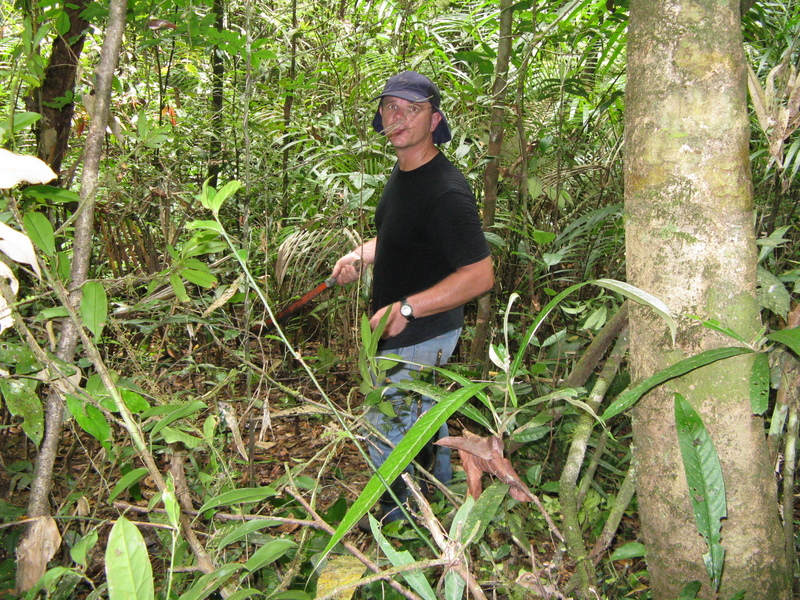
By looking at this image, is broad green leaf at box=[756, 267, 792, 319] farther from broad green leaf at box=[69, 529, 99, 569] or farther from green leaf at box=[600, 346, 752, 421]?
broad green leaf at box=[69, 529, 99, 569]

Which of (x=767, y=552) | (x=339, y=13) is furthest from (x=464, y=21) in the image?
(x=767, y=552)

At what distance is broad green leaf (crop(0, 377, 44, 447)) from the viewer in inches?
40.8

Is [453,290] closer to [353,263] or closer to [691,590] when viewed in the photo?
[353,263]

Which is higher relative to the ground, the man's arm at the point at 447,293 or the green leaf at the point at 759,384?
the green leaf at the point at 759,384

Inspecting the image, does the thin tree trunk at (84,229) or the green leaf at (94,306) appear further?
the thin tree trunk at (84,229)

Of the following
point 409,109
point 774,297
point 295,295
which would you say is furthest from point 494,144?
point 774,297

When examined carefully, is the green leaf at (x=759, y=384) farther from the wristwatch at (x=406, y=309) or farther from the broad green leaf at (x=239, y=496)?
the wristwatch at (x=406, y=309)

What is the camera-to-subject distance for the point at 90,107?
1.17 meters

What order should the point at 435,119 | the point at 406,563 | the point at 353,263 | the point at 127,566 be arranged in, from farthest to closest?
the point at 353,263 → the point at 435,119 → the point at 406,563 → the point at 127,566

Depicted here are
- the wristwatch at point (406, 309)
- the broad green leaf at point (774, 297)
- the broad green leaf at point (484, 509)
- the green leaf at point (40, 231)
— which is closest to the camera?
the broad green leaf at point (484, 509)

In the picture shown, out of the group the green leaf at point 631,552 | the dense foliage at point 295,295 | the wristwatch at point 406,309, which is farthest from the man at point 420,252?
the green leaf at point 631,552

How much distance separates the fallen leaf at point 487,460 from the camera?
901 millimetres

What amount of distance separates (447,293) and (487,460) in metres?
1.40

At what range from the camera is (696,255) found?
1.03 metres
